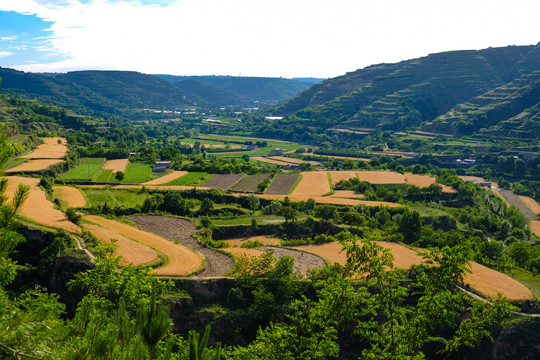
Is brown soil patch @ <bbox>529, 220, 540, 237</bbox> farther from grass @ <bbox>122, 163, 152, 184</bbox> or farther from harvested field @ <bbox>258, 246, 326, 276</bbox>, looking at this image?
grass @ <bbox>122, 163, 152, 184</bbox>

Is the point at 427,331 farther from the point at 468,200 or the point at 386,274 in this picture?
the point at 468,200

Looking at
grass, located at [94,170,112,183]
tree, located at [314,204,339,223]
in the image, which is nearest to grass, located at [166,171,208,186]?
grass, located at [94,170,112,183]

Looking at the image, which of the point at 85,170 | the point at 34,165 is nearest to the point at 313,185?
the point at 85,170

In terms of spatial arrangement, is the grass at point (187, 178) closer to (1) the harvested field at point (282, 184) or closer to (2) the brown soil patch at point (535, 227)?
(1) the harvested field at point (282, 184)

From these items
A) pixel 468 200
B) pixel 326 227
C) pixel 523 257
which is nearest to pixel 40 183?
pixel 326 227

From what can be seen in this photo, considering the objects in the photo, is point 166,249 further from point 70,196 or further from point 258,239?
point 70,196

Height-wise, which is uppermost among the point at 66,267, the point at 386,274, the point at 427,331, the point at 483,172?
the point at 386,274
